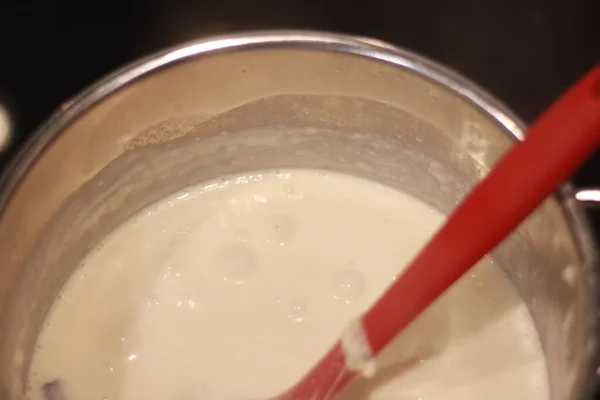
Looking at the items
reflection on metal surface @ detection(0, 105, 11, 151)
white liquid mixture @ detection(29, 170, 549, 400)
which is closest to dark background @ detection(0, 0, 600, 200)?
reflection on metal surface @ detection(0, 105, 11, 151)

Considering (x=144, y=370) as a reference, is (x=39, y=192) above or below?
Result: above

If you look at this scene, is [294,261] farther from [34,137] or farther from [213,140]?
[34,137]

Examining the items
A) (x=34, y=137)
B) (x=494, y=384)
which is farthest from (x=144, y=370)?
(x=494, y=384)

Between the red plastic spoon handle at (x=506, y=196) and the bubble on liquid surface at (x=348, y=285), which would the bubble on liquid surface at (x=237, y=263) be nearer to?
the bubble on liquid surface at (x=348, y=285)

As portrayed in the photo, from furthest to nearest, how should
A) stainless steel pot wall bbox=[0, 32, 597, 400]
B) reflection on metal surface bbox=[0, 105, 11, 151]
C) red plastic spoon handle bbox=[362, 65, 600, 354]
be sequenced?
1. reflection on metal surface bbox=[0, 105, 11, 151]
2. stainless steel pot wall bbox=[0, 32, 597, 400]
3. red plastic spoon handle bbox=[362, 65, 600, 354]

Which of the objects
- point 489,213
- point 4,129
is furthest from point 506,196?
point 4,129

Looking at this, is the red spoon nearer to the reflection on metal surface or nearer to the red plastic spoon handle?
the red plastic spoon handle
